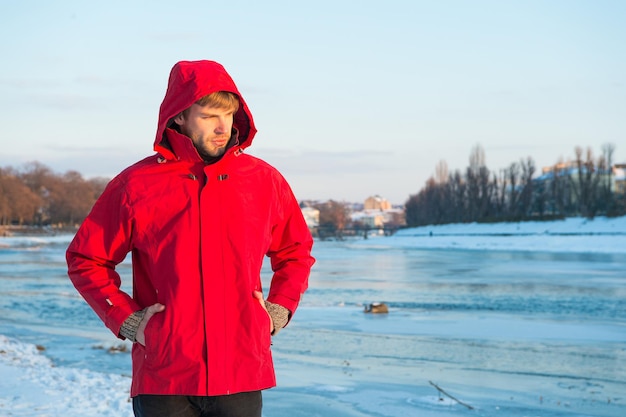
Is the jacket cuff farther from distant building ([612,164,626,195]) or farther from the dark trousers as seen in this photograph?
distant building ([612,164,626,195])

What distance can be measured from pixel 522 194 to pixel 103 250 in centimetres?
7094

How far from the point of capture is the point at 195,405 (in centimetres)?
217

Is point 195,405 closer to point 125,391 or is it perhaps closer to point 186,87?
point 186,87

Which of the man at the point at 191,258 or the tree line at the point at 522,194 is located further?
the tree line at the point at 522,194

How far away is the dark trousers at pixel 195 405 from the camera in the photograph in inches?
84.2

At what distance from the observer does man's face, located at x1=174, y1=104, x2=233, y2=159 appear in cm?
228

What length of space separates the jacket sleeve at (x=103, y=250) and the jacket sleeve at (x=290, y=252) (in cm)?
45

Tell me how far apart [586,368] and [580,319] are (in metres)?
4.67

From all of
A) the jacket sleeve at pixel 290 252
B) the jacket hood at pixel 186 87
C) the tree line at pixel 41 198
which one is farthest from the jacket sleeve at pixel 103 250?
the tree line at pixel 41 198

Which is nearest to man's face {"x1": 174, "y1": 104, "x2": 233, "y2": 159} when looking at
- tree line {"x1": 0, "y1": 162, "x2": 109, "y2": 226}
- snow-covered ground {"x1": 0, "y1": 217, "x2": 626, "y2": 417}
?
snow-covered ground {"x1": 0, "y1": 217, "x2": 626, "y2": 417}

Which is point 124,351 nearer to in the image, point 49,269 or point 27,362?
point 27,362

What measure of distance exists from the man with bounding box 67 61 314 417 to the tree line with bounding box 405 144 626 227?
56.8 metres

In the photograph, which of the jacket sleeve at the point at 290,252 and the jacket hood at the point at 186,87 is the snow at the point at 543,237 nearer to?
the jacket sleeve at the point at 290,252

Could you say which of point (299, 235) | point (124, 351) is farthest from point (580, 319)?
point (299, 235)
